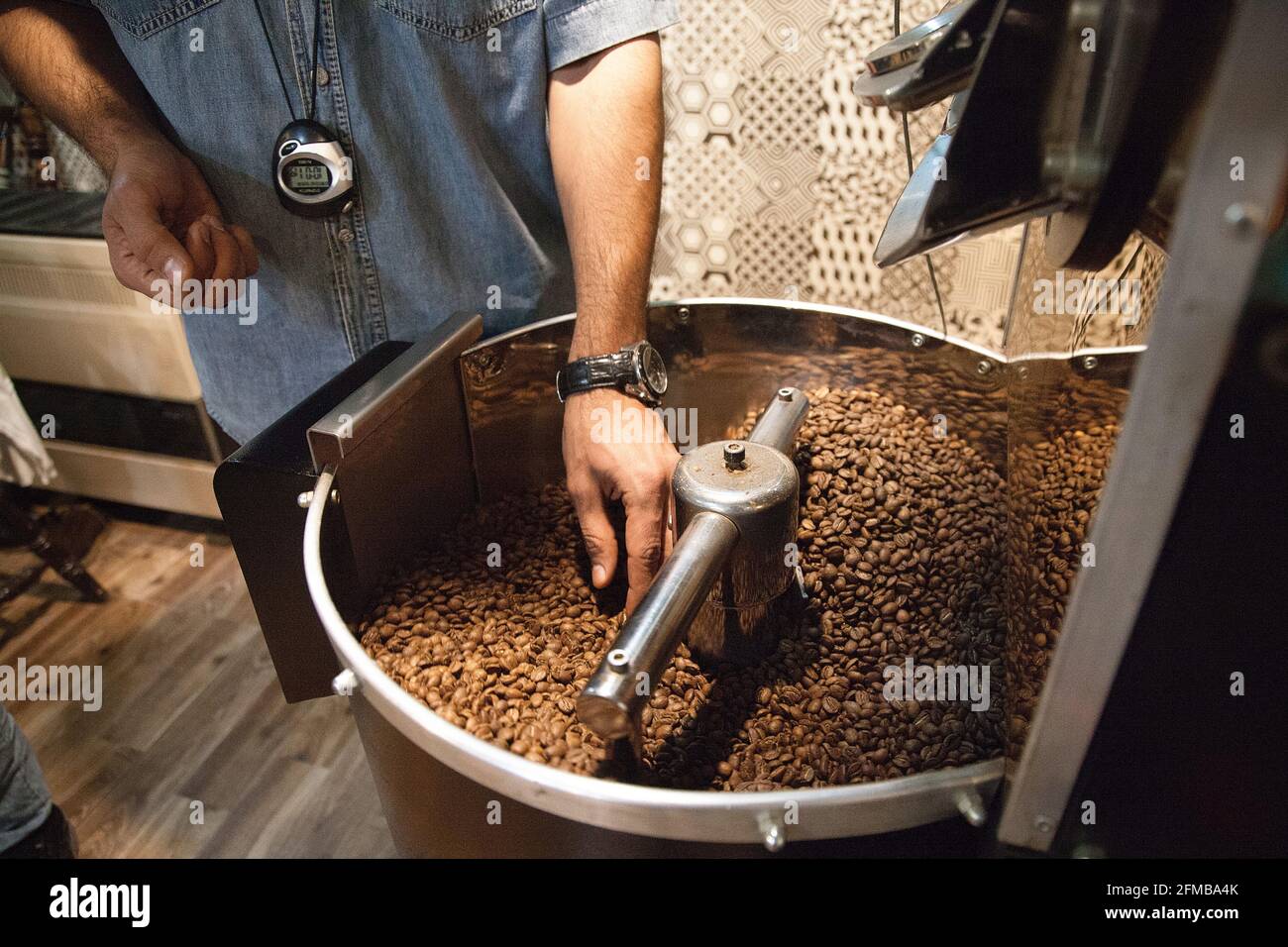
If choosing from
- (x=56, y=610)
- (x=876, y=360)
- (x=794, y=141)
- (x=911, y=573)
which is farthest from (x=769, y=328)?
(x=56, y=610)

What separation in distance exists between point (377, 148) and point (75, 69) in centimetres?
41

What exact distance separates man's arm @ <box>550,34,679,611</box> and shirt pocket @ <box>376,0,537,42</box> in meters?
0.09

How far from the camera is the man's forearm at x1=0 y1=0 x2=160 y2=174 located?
105 centimetres

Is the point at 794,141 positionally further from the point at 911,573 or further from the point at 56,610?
the point at 56,610

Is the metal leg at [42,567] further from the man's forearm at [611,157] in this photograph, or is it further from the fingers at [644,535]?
the fingers at [644,535]

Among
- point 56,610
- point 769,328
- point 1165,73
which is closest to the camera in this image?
point 1165,73

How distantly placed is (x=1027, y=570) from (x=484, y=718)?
421mm

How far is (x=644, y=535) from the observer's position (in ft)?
2.48

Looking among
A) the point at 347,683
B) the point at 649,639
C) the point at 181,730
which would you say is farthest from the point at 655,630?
the point at 181,730

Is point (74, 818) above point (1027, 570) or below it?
below

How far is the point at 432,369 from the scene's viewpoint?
83 cm
